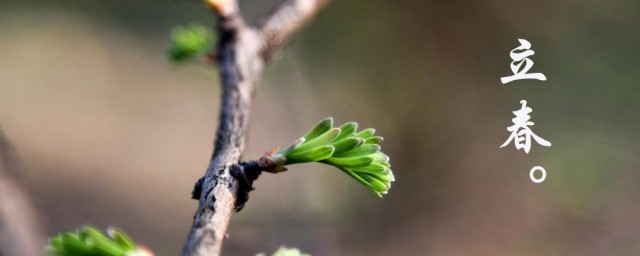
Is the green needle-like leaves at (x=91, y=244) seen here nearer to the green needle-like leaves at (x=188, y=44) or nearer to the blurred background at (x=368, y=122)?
the green needle-like leaves at (x=188, y=44)

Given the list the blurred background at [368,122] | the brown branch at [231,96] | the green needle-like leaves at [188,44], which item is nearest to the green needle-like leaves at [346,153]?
the brown branch at [231,96]

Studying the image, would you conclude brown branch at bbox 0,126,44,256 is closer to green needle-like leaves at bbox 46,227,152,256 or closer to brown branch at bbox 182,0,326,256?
brown branch at bbox 182,0,326,256

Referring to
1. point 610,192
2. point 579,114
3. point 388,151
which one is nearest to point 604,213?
point 610,192

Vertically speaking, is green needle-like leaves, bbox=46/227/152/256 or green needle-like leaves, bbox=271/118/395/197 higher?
green needle-like leaves, bbox=271/118/395/197

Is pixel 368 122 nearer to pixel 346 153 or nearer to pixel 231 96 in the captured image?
pixel 231 96

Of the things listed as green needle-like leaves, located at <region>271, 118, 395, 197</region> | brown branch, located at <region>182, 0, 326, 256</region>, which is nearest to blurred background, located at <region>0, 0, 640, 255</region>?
brown branch, located at <region>182, 0, 326, 256</region>

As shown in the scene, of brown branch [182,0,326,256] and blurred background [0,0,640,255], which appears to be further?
blurred background [0,0,640,255]

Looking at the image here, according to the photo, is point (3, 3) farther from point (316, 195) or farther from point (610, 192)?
point (610, 192)
